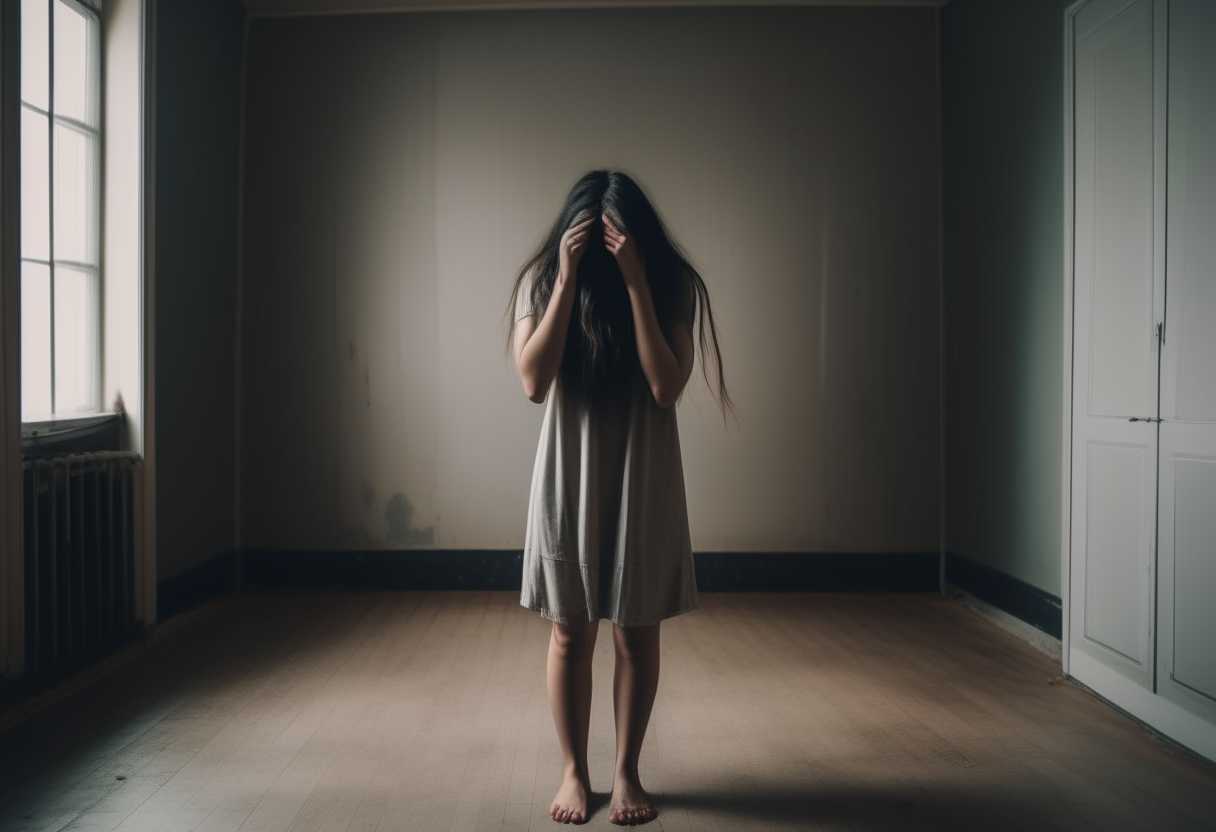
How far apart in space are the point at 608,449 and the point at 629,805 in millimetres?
760

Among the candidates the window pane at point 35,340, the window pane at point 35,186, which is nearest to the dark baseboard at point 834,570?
the window pane at point 35,340

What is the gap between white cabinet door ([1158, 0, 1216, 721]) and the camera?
7.79 ft

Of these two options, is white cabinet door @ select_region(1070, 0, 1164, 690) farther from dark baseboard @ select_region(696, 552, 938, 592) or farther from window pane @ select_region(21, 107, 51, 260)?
window pane @ select_region(21, 107, 51, 260)

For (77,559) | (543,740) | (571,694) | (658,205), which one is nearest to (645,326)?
(571,694)

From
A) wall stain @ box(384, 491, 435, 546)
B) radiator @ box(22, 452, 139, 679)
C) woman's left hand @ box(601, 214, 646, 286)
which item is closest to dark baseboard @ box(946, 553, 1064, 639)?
woman's left hand @ box(601, 214, 646, 286)

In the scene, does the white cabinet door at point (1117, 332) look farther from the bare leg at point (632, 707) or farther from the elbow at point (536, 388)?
the elbow at point (536, 388)

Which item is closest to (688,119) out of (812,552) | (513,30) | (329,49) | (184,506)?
(513,30)

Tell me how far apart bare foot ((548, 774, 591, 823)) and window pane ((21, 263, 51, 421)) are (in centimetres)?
205

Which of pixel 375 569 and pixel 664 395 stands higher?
pixel 664 395

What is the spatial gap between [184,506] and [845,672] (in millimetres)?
2765

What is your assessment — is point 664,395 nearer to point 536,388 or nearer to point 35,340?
point 536,388

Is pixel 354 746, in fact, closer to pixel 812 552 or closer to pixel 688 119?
pixel 812 552

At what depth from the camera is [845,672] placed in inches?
125

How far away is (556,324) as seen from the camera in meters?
1.90
